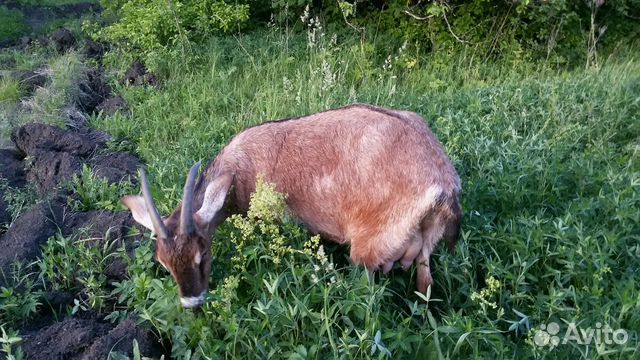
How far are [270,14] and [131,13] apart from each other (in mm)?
2252

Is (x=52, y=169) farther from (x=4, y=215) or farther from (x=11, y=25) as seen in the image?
(x=11, y=25)

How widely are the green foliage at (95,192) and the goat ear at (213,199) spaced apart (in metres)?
1.22

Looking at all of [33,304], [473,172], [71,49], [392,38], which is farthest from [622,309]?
[71,49]

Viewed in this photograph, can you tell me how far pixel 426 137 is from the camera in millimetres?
3949

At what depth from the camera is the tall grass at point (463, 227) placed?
326cm

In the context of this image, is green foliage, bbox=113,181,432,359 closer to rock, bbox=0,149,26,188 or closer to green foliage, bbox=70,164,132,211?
green foliage, bbox=70,164,132,211

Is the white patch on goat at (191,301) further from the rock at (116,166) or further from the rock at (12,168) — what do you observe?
the rock at (12,168)

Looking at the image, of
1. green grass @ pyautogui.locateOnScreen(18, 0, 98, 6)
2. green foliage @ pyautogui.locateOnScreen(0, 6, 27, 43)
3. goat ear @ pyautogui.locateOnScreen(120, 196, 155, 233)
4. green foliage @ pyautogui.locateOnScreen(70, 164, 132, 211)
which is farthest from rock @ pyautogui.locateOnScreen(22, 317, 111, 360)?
green grass @ pyautogui.locateOnScreen(18, 0, 98, 6)

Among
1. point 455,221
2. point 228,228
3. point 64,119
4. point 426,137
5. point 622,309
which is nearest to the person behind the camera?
point 622,309

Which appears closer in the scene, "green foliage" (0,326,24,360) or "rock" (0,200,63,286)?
"green foliage" (0,326,24,360)

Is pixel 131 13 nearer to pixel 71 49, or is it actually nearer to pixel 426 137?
pixel 71 49

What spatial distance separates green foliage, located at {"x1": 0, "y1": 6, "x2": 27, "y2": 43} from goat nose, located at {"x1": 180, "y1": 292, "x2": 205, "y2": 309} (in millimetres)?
9151

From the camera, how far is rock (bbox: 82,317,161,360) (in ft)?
10.7

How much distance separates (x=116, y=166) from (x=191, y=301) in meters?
2.52
